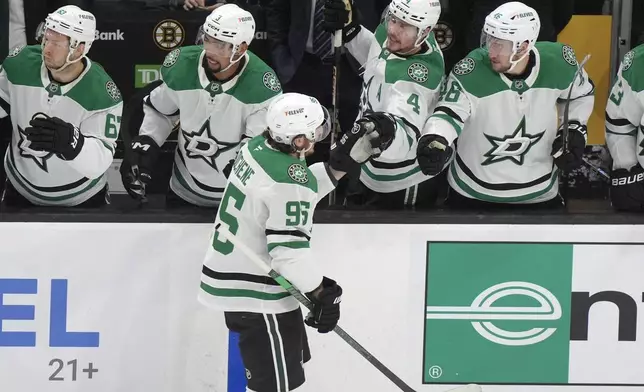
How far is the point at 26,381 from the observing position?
4.86 metres

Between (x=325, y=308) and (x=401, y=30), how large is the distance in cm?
118

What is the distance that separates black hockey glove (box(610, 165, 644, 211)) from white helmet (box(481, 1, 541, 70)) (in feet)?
2.04

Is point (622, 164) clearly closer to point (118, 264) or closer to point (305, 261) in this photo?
point (305, 261)

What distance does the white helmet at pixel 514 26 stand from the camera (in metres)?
4.89

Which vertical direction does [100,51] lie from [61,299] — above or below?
above

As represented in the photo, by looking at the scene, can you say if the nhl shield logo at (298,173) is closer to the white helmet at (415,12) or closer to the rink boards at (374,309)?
the rink boards at (374,309)

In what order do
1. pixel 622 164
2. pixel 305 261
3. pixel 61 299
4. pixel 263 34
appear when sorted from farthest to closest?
1. pixel 263 34
2. pixel 622 164
3. pixel 61 299
4. pixel 305 261

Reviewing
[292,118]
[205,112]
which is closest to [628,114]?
[292,118]

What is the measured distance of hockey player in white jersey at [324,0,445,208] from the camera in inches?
197

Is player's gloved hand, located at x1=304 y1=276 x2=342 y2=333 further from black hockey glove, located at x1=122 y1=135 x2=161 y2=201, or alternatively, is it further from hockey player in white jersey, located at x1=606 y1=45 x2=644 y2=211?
hockey player in white jersey, located at x1=606 y1=45 x2=644 y2=211

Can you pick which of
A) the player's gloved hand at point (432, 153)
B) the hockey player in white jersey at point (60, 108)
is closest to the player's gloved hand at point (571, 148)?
the player's gloved hand at point (432, 153)

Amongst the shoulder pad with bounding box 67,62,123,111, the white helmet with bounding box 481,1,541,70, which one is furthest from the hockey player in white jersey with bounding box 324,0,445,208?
the shoulder pad with bounding box 67,62,123,111

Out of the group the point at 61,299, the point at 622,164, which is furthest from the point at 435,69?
the point at 61,299

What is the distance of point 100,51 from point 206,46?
1341 millimetres
